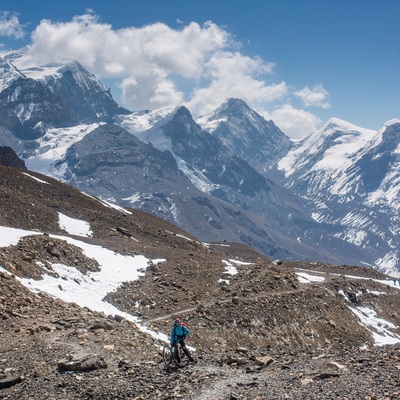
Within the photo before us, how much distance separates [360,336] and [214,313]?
55.1ft

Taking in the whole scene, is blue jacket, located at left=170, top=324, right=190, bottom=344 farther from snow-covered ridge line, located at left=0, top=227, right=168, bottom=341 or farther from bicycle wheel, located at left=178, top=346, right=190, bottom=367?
snow-covered ridge line, located at left=0, top=227, right=168, bottom=341

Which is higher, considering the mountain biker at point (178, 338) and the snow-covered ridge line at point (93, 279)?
the mountain biker at point (178, 338)

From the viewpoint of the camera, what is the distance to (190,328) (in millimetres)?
38531

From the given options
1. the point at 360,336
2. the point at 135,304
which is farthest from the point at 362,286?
the point at 135,304

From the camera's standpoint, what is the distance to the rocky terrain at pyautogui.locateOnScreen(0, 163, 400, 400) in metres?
20.9

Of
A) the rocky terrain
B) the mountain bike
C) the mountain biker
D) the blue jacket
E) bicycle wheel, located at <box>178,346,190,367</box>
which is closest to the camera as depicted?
the rocky terrain

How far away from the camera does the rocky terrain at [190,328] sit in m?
20.9

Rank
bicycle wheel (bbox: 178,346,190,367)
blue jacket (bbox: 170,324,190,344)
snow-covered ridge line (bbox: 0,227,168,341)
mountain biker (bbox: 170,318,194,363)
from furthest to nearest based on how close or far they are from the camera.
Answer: snow-covered ridge line (bbox: 0,227,168,341) < blue jacket (bbox: 170,324,190,344) < mountain biker (bbox: 170,318,194,363) < bicycle wheel (bbox: 178,346,190,367)

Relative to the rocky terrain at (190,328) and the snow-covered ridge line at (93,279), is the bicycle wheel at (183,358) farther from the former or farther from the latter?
the snow-covered ridge line at (93,279)

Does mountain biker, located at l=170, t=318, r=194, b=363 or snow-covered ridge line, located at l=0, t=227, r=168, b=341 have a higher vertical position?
mountain biker, located at l=170, t=318, r=194, b=363

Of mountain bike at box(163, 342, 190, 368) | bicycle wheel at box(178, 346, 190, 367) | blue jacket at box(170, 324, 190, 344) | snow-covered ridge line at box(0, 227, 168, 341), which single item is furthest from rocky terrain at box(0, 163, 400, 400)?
blue jacket at box(170, 324, 190, 344)

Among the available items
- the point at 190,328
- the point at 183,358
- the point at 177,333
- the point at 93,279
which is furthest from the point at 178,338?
the point at 93,279

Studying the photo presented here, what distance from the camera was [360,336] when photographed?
162 feet

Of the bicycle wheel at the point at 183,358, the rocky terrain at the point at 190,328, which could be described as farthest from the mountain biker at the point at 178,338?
the rocky terrain at the point at 190,328
